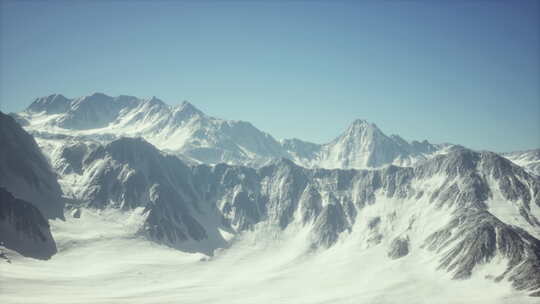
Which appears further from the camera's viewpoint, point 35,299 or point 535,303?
point 535,303

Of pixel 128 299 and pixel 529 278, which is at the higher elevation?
pixel 529 278

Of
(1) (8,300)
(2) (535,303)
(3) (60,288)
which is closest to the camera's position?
(1) (8,300)

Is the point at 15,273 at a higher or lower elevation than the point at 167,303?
higher

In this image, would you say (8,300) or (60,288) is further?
(60,288)

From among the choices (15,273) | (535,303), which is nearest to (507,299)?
(535,303)

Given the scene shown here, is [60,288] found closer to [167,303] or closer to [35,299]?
[35,299]

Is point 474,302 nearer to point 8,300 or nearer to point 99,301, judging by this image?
point 99,301

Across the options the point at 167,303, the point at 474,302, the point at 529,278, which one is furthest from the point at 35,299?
the point at 529,278

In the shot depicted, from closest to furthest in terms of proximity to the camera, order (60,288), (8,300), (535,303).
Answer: (8,300)
(535,303)
(60,288)
